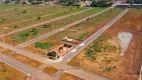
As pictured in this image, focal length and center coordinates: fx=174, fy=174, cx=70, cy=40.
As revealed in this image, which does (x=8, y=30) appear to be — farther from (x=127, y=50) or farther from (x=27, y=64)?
(x=127, y=50)

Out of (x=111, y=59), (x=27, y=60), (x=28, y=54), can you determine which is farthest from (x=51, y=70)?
(x=111, y=59)

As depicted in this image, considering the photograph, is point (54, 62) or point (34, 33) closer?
point (54, 62)

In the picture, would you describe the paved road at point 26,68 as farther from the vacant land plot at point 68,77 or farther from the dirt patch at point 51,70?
the vacant land plot at point 68,77

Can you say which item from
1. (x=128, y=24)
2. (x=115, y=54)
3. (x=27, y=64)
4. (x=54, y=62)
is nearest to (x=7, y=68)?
(x=27, y=64)

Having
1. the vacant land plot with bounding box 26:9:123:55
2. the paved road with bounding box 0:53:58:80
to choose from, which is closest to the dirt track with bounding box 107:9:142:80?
the vacant land plot with bounding box 26:9:123:55

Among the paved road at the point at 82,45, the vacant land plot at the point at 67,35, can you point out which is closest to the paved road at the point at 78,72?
the paved road at the point at 82,45

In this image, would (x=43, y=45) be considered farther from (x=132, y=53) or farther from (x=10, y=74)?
(x=132, y=53)
